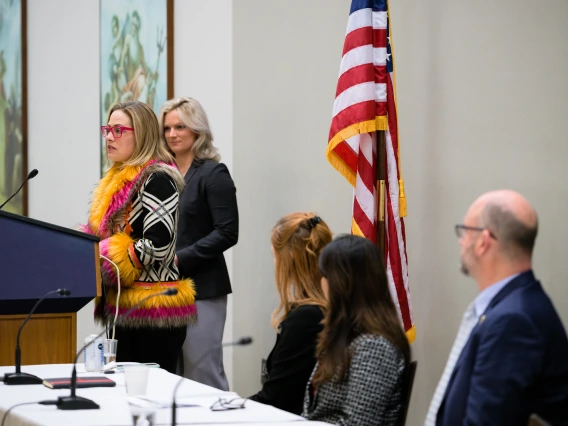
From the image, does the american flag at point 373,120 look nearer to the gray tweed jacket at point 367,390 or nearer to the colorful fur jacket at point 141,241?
the colorful fur jacket at point 141,241

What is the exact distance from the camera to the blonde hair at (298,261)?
321 cm

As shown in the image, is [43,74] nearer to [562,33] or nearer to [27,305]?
[27,305]

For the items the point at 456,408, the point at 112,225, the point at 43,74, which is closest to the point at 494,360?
the point at 456,408

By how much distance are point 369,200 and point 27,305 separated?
5.39 ft

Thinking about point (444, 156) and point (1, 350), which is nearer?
point (1, 350)

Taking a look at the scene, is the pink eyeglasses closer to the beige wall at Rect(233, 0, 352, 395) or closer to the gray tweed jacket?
the beige wall at Rect(233, 0, 352, 395)

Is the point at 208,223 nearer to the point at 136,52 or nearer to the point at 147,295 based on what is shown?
the point at 147,295

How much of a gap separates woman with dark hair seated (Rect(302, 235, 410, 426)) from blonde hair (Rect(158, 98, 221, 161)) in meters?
2.29

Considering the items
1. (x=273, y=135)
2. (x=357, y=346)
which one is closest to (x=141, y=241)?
(x=357, y=346)

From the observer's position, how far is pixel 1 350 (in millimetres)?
3953

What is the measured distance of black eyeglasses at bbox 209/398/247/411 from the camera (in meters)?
2.73

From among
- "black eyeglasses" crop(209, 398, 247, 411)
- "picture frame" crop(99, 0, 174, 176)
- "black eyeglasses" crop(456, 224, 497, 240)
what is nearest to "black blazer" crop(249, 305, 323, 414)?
"black eyeglasses" crop(209, 398, 247, 411)

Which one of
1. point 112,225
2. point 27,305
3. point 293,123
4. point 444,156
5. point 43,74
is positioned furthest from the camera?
point 43,74

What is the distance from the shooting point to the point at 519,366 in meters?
2.21
